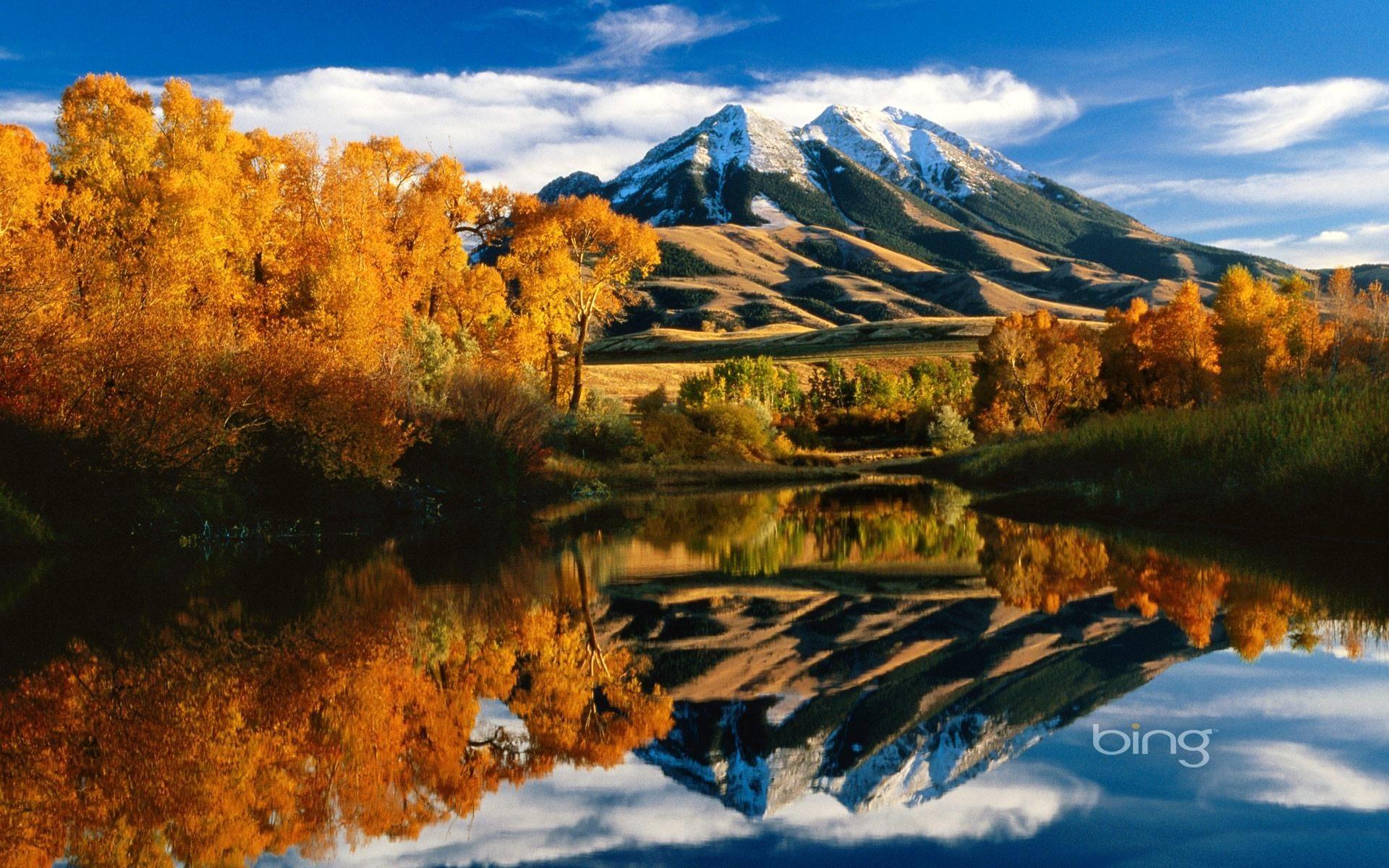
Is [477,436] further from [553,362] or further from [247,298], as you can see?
[553,362]

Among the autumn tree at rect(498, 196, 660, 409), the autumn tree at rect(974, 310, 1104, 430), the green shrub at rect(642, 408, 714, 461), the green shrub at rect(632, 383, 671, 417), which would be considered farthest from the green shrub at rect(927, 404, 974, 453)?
the autumn tree at rect(498, 196, 660, 409)

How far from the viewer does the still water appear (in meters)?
4.78

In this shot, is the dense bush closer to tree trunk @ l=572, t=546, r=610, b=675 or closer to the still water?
tree trunk @ l=572, t=546, r=610, b=675

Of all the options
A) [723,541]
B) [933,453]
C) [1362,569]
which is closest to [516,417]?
[723,541]

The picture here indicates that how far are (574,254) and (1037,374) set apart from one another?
1004 inches

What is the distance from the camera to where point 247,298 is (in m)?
33.2

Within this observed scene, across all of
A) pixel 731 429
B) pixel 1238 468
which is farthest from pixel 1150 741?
pixel 731 429

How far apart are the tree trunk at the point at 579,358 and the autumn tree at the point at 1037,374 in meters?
23.1

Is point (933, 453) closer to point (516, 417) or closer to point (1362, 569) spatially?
point (516, 417)

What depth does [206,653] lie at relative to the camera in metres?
9.18

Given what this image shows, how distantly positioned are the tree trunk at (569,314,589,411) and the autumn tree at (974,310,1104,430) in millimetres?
23078

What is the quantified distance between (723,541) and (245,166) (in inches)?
1053

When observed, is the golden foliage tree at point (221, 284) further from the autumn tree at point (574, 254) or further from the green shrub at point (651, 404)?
the green shrub at point (651, 404)

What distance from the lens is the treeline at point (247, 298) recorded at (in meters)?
20.2
